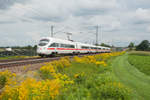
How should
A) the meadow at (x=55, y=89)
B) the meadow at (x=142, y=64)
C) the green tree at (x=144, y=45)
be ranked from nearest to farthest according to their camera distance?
1. the meadow at (x=55, y=89)
2. the meadow at (x=142, y=64)
3. the green tree at (x=144, y=45)

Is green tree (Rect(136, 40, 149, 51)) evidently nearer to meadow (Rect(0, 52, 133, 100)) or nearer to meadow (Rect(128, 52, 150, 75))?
meadow (Rect(128, 52, 150, 75))

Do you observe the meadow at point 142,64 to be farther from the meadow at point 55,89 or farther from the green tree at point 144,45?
the green tree at point 144,45

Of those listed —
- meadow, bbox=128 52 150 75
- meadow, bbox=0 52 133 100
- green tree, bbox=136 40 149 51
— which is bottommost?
meadow, bbox=128 52 150 75

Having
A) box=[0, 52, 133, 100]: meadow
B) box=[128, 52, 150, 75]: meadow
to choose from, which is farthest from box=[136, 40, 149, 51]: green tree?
box=[0, 52, 133, 100]: meadow

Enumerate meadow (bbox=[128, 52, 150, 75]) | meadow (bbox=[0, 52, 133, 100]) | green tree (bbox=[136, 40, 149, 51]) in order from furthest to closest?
green tree (bbox=[136, 40, 149, 51]) → meadow (bbox=[128, 52, 150, 75]) → meadow (bbox=[0, 52, 133, 100])

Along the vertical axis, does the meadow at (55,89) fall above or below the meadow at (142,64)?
above

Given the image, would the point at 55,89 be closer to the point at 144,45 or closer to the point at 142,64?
the point at 142,64

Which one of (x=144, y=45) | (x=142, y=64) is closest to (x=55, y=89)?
(x=142, y=64)

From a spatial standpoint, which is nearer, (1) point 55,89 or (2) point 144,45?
(1) point 55,89

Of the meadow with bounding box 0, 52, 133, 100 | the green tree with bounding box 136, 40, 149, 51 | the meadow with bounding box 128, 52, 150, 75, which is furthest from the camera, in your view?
the green tree with bounding box 136, 40, 149, 51

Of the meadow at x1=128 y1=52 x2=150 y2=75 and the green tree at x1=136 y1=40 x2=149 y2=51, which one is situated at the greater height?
the green tree at x1=136 y1=40 x2=149 y2=51

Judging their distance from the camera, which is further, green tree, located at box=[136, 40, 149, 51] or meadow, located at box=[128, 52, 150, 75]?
green tree, located at box=[136, 40, 149, 51]

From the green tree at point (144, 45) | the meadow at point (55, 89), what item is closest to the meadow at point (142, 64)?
the meadow at point (55, 89)

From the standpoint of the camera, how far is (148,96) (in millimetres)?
5203
